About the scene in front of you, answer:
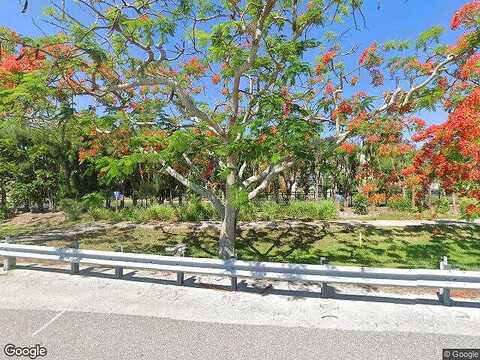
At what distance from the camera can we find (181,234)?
585 inches

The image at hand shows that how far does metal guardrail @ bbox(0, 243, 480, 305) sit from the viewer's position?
5.44m

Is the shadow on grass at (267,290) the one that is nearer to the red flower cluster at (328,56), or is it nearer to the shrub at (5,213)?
the red flower cluster at (328,56)

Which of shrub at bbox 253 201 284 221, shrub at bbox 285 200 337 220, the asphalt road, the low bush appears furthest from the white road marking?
shrub at bbox 285 200 337 220

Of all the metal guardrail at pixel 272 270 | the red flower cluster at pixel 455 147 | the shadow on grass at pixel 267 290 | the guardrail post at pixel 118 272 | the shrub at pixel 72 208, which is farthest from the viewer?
the shrub at pixel 72 208

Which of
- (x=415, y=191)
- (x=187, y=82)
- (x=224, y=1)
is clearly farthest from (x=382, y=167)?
(x=224, y=1)

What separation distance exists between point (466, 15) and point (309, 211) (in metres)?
11.7

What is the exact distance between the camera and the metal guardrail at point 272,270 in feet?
17.8

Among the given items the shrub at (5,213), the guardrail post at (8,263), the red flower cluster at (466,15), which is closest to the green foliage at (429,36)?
the red flower cluster at (466,15)

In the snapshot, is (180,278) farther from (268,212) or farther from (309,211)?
(309,211)

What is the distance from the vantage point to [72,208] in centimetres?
2067

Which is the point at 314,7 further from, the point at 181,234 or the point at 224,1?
the point at 181,234

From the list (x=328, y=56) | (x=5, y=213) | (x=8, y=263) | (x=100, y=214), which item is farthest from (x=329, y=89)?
(x=5, y=213)

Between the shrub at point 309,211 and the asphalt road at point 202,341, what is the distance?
1337cm

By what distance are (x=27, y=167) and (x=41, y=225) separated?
22.2 feet
